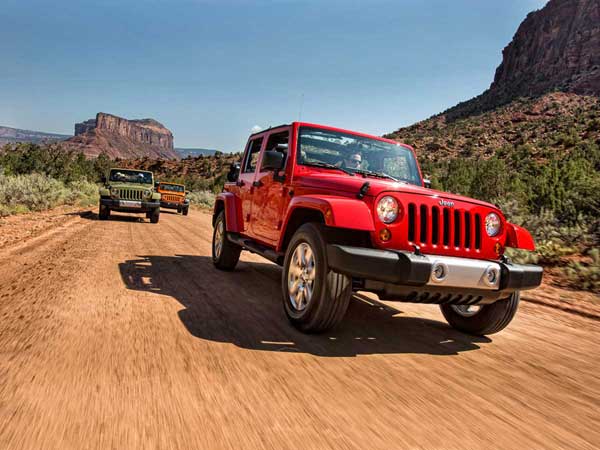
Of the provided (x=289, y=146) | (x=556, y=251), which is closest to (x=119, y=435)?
(x=289, y=146)

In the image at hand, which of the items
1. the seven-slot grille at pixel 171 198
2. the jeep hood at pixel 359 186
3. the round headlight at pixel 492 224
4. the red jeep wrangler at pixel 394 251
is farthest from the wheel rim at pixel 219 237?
the seven-slot grille at pixel 171 198

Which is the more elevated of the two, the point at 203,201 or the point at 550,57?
the point at 550,57

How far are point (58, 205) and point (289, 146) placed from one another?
1823 cm

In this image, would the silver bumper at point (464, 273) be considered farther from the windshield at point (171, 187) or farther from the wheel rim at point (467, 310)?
the windshield at point (171, 187)

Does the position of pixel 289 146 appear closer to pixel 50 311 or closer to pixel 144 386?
pixel 50 311

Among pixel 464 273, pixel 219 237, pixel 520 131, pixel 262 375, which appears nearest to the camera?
pixel 262 375

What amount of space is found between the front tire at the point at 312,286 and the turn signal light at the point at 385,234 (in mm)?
393

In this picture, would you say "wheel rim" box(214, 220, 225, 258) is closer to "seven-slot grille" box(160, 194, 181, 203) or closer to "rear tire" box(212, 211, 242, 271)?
"rear tire" box(212, 211, 242, 271)

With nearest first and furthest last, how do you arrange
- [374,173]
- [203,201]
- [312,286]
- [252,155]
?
[312,286], [374,173], [252,155], [203,201]

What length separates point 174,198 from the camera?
2331cm

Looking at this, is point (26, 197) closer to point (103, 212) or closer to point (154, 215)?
point (103, 212)

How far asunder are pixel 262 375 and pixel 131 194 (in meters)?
13.5

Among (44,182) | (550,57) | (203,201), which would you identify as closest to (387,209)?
(44,182)

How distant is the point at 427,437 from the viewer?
204 centimetres
